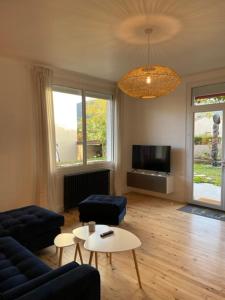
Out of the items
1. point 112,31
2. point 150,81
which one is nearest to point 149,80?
point 150,81

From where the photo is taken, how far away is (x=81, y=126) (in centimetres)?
484

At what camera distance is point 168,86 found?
261cm

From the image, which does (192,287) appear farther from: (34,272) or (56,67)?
(56,67)

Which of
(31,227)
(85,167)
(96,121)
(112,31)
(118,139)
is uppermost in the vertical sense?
(112,31)

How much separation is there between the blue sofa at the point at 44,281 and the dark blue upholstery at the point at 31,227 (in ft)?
2.26

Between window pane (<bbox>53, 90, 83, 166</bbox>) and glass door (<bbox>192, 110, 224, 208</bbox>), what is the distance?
2.45 m

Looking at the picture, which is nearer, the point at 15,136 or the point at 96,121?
the point at 15,136

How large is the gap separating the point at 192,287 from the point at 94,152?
3461mm

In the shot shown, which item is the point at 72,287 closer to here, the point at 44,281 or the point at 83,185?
the point at 44,281

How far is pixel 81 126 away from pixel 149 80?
257 cm

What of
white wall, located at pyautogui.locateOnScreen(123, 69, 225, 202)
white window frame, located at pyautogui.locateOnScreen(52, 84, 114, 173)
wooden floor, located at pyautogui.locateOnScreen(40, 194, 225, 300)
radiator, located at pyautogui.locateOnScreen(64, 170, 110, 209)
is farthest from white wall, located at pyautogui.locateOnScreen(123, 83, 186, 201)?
wooden floor, located at pyautogui.locateOnScreen(40, 194, 225, 300)

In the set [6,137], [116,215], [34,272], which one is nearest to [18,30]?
[6,137]

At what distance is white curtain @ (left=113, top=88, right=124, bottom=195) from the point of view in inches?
211

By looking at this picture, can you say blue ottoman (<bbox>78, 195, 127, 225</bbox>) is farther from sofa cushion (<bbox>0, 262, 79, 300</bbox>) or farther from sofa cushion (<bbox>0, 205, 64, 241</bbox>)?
sofa cushion (<bbox>0, 262, 79, 300</bbox>)
